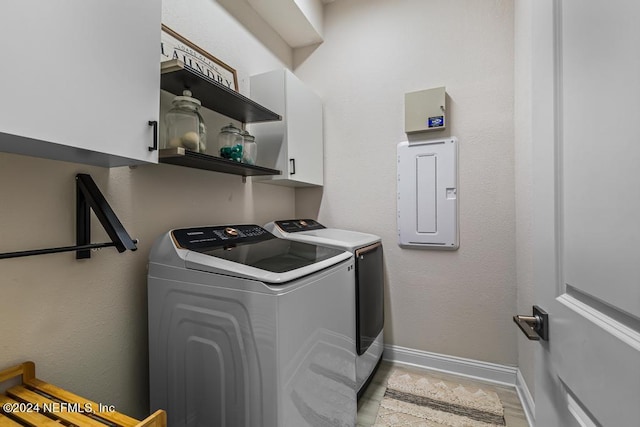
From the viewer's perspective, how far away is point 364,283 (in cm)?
185

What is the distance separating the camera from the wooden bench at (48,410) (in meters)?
0.74

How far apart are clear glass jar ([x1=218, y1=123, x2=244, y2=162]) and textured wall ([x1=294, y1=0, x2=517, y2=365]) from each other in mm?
1114

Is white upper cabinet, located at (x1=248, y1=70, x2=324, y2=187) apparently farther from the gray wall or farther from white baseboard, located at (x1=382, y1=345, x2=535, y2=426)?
white baseboard, located at (x1=382, y1=345, x2=535, y2=426)

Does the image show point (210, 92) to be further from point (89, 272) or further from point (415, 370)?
point (415, 370)

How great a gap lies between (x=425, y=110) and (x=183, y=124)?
1.68 meters

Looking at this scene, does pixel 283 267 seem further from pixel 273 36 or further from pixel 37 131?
pixel 273 36

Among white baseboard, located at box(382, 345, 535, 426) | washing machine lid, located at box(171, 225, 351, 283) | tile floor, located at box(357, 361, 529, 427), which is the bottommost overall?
tile floor, located at box(357, 361, 529, 427)

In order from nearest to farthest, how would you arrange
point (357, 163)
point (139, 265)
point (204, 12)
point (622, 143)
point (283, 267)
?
point (622, 143) < point (283, 267) < point (139, 265) < point (204, 12) < point (357, 163)

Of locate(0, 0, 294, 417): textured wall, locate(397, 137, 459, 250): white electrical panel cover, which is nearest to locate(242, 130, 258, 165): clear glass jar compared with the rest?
locate(0, 0, 294, 417): textured wall

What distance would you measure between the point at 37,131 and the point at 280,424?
3.56ft

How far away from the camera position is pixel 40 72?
Answer: 0.70 m

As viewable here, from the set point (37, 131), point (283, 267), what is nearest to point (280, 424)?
point (283, 267)

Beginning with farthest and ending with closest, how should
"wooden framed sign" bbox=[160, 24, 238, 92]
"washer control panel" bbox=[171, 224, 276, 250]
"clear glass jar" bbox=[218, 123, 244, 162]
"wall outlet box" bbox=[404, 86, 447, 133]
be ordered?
→ 1. "wall outlet box" bbox=[404, 86, 447, 133]
2. "clear glass jar" bbox=[218, 123, 244, 162]
3. "wooden framed sign" bbox=[160, 24, 238, 92]
4. "washer control panel" bbox=[171, 224, 276, 250]

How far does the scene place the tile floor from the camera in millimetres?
1721
